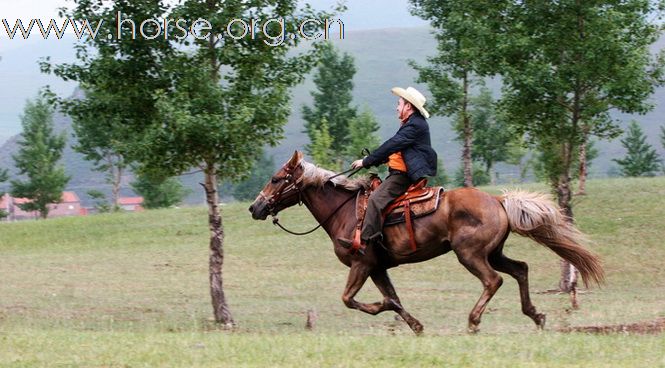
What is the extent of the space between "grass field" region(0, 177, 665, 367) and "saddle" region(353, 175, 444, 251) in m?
1.60

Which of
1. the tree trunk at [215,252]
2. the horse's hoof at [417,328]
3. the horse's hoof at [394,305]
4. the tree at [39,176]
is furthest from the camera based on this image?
the tree at [39,176]

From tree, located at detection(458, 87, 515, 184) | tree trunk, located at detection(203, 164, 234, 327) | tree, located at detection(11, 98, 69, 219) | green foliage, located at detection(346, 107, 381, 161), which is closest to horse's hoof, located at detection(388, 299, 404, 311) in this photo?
tree trunk, located at detection(203, 164, 234, 327)

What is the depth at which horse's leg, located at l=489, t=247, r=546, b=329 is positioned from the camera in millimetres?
14531

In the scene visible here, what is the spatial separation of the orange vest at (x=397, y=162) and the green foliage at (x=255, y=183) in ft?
339

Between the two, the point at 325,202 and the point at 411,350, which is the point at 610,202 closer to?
the point at 325,202

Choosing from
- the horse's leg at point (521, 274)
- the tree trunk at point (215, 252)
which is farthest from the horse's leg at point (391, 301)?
the tree trunk at point (215, 252)

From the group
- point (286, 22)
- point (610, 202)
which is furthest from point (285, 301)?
point (610, 202)

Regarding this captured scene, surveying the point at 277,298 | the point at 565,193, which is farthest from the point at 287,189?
the point at 565,193

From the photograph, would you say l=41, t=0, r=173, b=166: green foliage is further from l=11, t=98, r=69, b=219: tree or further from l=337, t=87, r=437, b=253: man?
l=11, t=98, r=69, b=219: tree

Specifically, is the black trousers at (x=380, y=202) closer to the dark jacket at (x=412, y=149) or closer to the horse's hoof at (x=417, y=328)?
the dark jacket at (x=412, y=149)

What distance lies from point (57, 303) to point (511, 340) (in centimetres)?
1708

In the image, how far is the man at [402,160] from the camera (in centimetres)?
1417

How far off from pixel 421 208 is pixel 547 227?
75.4 inches

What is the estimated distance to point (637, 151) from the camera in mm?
85688
